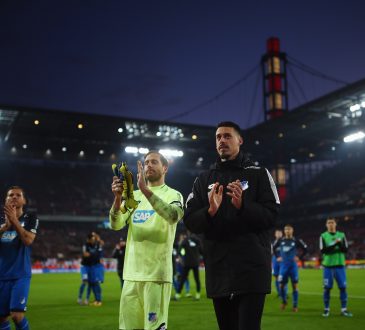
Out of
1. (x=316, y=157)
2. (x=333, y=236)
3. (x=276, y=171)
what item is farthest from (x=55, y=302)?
(x=316, y=157)

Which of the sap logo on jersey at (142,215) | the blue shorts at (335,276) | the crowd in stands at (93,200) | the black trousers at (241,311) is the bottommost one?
the black trousers at (241,311)

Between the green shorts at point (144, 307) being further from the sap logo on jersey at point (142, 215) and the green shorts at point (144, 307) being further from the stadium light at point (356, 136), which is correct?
the stadium light at point (356, 136)

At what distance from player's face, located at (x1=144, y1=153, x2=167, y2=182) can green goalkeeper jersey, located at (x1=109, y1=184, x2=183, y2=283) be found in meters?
0.21

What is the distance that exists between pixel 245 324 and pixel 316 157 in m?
57.5

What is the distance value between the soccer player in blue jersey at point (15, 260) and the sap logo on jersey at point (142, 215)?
5.52ft

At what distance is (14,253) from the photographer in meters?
6.43

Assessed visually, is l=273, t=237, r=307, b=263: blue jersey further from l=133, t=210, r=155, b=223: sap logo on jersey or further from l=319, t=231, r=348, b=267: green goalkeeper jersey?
l=133, t=210, r=155, b=223: sap logo on jersey

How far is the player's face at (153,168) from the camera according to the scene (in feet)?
17.1

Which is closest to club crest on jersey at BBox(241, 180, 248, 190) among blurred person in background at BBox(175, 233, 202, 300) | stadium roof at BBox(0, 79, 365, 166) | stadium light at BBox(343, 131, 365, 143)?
blurred person in background at BBox(175, 233, 202, 300)

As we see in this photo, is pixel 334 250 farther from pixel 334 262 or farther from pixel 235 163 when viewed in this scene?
pixel 235 163

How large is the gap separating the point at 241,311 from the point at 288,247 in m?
10.1

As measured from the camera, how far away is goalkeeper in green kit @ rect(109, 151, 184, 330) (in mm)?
4836

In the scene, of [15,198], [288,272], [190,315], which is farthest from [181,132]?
[15,198]

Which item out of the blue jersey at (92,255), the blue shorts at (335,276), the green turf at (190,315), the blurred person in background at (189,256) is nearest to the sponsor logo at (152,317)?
the green turf at (190,315)
